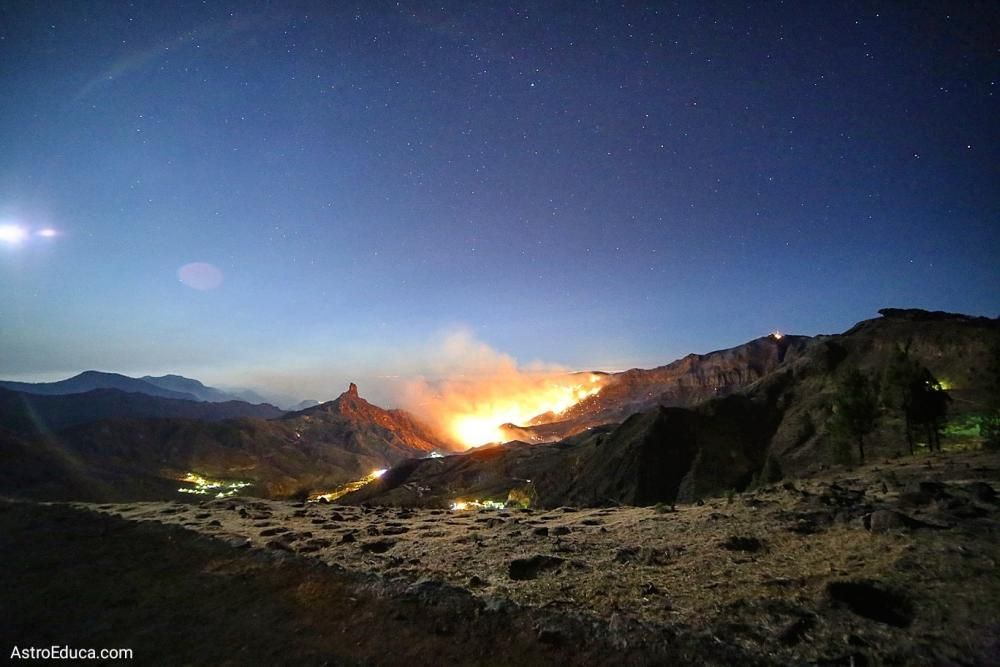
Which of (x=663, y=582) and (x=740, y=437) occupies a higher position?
(x=663, y=582)

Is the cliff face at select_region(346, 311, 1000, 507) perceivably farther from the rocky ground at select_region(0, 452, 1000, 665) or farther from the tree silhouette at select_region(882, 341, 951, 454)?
the rocky ground at select_region(0, 452, 1000, 665)

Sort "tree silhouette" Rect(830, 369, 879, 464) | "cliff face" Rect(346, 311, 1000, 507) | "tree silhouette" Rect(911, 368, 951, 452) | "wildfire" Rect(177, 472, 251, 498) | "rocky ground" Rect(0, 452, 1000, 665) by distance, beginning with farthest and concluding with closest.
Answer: "wildfire" Rect(177, 472, 251, 498), "cliff face" Rect(346, 311, 1000, 507), "tree silhouette" Rect(830, 369, 879, 464), "tree silhouette" Rect(911, 368, 951, 452), "rocky ground" Rect(0, 452, 1000, 665)

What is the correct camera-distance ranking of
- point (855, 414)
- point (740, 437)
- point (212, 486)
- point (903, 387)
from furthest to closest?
point (212, 486)
point (740, 437)
point (855, 414)
point (903, 387)

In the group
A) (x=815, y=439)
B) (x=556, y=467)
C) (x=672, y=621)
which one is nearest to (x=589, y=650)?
(x=672, y=621)

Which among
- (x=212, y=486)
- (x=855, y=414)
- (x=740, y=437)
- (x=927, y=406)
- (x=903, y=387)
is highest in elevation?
(x=903, y=387)

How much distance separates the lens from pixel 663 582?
11.9 meters

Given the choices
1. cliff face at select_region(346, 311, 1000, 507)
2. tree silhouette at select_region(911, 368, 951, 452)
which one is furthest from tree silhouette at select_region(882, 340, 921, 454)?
cliff face at select_region(346, 311, 1000, 507)

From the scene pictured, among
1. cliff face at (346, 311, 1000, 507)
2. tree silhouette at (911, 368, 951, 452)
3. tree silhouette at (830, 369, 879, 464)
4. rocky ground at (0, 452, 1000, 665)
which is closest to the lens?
rocky ground at (0, 452, 1000, 665)

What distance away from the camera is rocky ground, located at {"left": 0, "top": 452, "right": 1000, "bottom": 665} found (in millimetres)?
8531

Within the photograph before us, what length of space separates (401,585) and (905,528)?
16.2 m

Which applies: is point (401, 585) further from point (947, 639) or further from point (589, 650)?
point (947, 639)

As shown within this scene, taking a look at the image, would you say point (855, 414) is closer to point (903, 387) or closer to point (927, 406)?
point (903, 387)

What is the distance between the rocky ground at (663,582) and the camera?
8.53m

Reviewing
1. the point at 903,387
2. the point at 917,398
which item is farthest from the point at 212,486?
the point at 917,398
